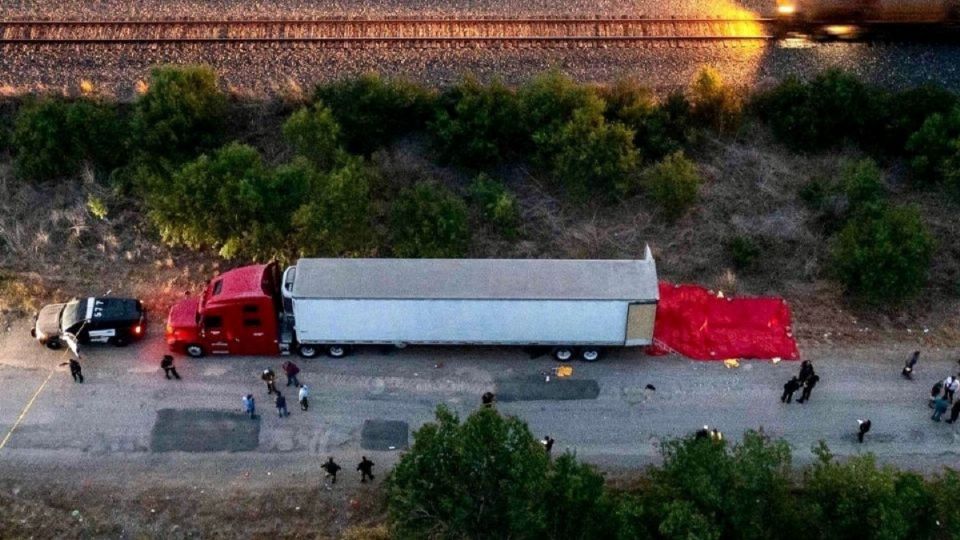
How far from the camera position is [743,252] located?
30.3 meters

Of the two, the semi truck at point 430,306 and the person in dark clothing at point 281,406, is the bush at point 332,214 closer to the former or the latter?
the semi truck at point 430,306

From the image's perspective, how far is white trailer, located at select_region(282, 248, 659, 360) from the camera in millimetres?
26000

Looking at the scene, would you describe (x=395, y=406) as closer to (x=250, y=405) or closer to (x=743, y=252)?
(x=250, y=405)

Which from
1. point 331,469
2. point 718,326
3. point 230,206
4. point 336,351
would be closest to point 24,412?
point 230,206

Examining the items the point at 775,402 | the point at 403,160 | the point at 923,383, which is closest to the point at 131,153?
the point at 403,160

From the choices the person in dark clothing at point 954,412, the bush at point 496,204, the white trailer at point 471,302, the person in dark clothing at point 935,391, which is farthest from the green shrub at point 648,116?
the person in dark clothing at point 954,412

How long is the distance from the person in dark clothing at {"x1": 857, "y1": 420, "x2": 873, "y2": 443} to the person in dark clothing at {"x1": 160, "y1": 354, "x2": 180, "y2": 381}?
18642 mm

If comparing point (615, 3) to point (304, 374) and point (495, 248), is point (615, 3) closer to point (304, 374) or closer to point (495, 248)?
point (495, 248)

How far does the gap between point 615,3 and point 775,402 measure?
1755 cm

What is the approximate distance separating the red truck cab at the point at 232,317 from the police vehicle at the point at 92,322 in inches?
45.8

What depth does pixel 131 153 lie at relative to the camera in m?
32.0

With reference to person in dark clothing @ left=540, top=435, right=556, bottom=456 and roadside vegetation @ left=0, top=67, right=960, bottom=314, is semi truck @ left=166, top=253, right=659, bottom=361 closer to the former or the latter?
roadside vegetation @ left=0, top=67, right=960, bottom=314

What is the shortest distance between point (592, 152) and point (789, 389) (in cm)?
968

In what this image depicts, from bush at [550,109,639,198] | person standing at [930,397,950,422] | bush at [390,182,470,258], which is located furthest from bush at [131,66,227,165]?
person standing at [930,397,950,422]
